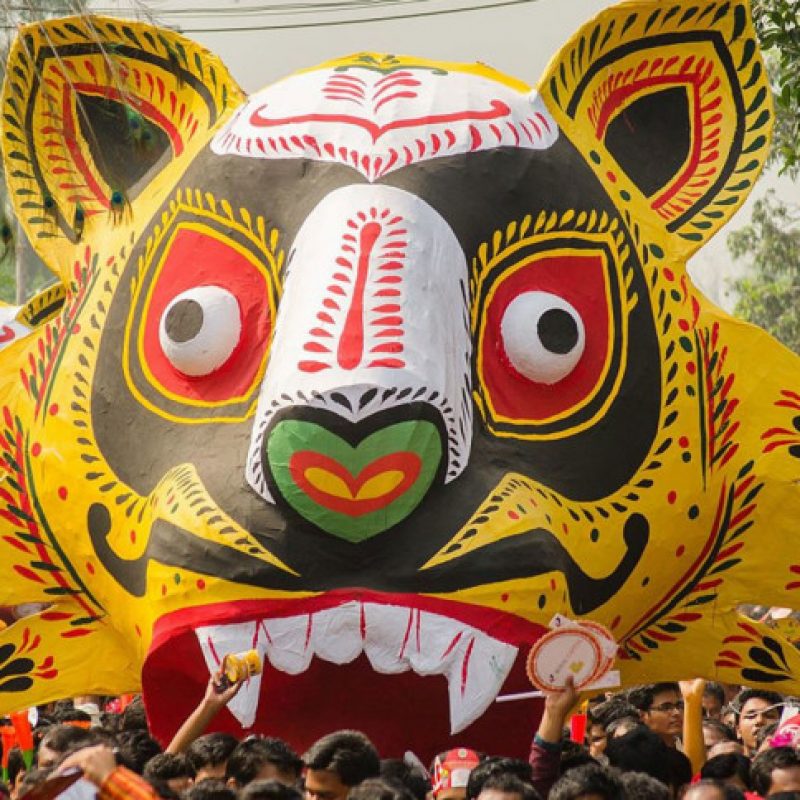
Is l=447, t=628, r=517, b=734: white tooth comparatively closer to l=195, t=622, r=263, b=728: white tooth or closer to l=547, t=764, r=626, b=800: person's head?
l=195, t=622, r=263, b=728: white tooth

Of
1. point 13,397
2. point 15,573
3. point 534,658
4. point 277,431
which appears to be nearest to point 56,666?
point 15,573

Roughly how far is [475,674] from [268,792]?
6.04 ft

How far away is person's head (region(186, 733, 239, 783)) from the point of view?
6.18m

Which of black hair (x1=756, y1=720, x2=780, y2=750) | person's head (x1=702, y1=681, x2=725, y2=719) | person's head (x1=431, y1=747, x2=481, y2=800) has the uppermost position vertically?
person's head (x1=431, y1=747, x2=481, y2=800)

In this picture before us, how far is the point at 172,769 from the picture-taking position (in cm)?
601

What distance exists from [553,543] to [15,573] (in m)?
2.03

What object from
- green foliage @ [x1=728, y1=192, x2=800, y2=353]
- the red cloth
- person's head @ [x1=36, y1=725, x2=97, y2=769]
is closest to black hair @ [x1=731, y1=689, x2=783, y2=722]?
person's head @ [x1=36, y1=725, x2=97, y2=769]

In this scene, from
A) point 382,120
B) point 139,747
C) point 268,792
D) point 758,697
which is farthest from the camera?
point 758,697

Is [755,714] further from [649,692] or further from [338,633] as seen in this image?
[338,633]

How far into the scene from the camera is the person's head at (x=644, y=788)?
5.23 meters

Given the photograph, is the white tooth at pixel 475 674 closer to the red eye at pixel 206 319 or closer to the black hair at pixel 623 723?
the black hair at pixel 623 723

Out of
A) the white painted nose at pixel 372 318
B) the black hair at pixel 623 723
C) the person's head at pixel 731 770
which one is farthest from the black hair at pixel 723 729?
the white painted nose at pixel 372 318

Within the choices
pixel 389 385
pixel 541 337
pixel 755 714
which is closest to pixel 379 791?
pixel 389 385

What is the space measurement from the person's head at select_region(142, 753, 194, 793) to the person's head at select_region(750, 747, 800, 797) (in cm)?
165
